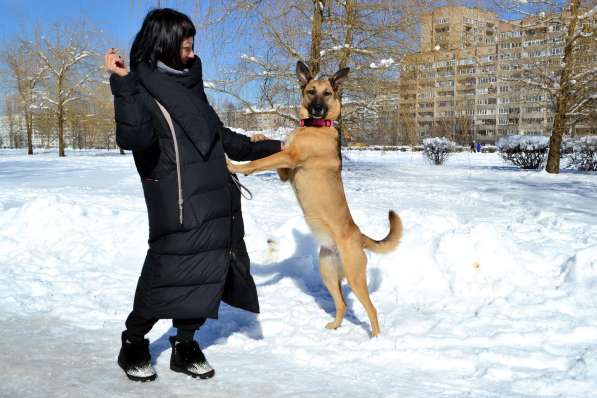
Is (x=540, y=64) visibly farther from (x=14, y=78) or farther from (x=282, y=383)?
(x=14, y=78)

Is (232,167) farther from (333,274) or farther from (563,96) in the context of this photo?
(563,96)

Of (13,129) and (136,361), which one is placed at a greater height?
(13,129)

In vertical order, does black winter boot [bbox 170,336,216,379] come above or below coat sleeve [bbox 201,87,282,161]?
below

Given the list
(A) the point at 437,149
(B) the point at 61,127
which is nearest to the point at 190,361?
(A) the point at 437,149

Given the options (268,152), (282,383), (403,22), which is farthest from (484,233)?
(403,22)

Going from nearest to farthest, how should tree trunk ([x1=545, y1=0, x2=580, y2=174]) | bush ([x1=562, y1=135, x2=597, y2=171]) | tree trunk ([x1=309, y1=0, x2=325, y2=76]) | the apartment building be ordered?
tree trunk ([x1=309, y1=0, x2=325, y2=76]) < the apartment building < tree trunk ([x1=545, y1=0, x2=580, y2=174]) < bush ([x1=562, y1=135, x2=597, y2=171])

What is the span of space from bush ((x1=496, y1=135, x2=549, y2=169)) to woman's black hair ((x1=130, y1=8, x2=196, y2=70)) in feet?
66.1

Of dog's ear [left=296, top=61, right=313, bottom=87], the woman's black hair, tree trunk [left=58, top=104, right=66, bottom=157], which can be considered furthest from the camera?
tree trunk [left=58, top=104, right=66, bottom=157]

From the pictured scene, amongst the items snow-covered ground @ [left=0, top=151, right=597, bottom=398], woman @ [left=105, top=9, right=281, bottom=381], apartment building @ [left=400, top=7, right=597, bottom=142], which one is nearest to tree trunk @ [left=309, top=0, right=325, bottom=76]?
apartment building @ [left=400, top=7, right=597, bottom=142]

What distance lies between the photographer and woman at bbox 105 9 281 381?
2.62m

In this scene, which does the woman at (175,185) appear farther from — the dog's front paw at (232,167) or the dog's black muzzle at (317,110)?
the dog's black muzzle at (317,110)

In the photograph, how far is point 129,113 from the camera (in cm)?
242

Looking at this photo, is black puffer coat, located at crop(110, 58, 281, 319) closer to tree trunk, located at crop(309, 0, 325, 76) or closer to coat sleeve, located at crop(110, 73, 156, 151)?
coat sleeve, located at crop(110, 73, 156, 151)

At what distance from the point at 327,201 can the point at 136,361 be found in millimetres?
1770
